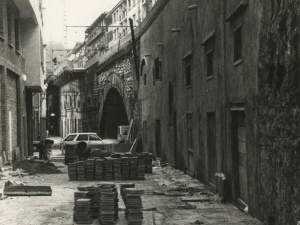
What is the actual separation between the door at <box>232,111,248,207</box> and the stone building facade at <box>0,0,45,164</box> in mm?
9186

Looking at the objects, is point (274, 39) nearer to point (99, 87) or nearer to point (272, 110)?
point (272, 110)

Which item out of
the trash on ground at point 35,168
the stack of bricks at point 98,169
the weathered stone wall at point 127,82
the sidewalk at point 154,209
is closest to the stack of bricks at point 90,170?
the stack of bricks at point 98,169

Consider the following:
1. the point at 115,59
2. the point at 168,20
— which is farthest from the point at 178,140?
the point at 115,59

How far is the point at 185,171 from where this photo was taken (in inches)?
701

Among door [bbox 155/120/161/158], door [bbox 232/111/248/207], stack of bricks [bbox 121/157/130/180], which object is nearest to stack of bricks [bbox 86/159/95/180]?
stack of bricks [bbox 121/157/130/180]

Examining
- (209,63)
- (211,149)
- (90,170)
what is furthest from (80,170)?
(209,63)

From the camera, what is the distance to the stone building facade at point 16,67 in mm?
18391

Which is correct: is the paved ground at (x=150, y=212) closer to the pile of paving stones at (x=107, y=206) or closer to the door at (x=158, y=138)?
the pile of paving stones at (x=107, y=206)

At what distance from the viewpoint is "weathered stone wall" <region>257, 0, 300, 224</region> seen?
6562 millimetres

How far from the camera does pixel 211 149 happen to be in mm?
13883

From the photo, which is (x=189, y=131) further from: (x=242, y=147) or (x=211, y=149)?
(x=242, y=147)

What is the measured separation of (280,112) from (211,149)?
684 cm

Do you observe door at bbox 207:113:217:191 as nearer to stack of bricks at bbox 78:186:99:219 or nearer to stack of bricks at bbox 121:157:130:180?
stack of bricks at bbox 121:157:130:180

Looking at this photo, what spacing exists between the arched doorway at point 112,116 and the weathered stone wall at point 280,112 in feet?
104
